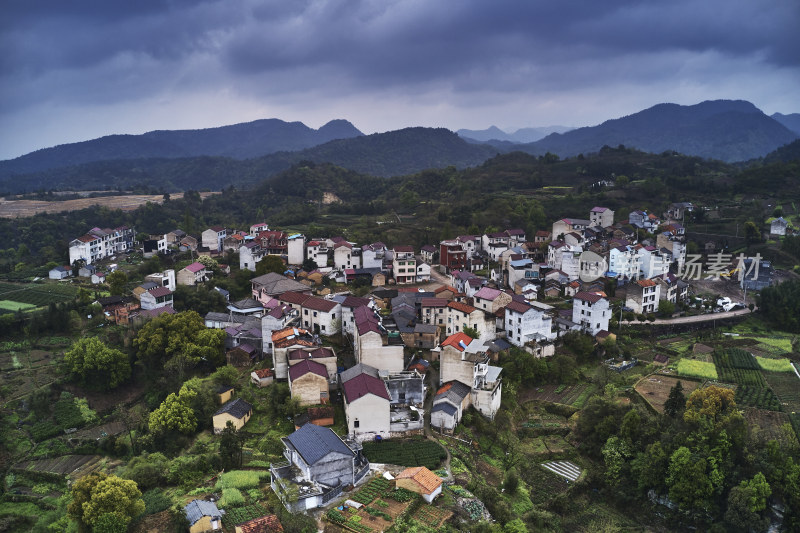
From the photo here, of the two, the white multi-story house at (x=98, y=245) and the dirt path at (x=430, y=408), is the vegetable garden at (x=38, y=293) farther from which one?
the dirt path at (x=430, y=408)

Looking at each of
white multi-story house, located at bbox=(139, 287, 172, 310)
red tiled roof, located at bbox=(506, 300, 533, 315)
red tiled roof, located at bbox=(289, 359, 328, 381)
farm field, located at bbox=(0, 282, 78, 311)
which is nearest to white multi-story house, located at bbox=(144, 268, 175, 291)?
white multi-story house, located at bbox=(139, 287, 172, 310)

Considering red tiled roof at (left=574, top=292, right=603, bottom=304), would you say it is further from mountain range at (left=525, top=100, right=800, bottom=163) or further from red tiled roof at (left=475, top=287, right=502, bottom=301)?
mountain range at (left=525, top=100, right=800, bottom=163)

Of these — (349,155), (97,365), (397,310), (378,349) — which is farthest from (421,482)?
(349,155)

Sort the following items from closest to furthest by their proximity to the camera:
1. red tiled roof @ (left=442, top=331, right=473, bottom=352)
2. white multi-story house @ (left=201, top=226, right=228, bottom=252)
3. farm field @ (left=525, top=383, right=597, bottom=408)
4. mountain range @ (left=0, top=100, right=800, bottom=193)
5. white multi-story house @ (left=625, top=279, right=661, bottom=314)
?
red tiled roof @ (left=442, top=331, right=473, bottom=352)
farm field @ (left=525, top=383, right=597, bottom=408)
white multi-story house @ (left=625, top=279, right=661, bottom=314)
white multi-story house @ (left=201, top=226, right=228, bottom=252)
mountain range @ (left=0, top=100, right=800, bottom=193)

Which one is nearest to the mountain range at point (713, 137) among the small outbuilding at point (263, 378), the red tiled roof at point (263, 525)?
the small outbuilding at point (263, 378)

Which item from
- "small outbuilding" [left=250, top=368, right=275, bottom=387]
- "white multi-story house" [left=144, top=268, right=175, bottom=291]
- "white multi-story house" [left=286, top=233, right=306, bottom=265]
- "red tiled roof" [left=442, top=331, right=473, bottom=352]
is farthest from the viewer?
"white multi-story house" [left=286, top=233, right=306, bottom=265]

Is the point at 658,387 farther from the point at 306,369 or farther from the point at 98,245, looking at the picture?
the point at 98,245

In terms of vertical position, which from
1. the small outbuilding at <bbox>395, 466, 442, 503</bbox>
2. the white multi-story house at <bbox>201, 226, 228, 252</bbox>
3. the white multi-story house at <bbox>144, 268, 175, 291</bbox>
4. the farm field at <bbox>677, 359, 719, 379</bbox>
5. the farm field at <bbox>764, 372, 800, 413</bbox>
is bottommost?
the farm field at <bbox>764, 372, 800, 413</bbox>
